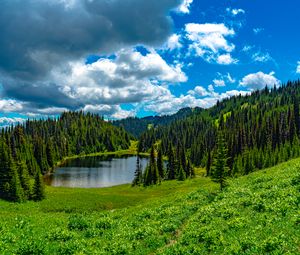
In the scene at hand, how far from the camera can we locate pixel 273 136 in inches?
5581

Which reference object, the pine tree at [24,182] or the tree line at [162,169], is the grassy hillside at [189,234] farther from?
the tree line at [162,169]

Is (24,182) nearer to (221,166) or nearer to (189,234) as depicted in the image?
(221,166)

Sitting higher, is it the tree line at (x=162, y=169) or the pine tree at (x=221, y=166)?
the pine tree at (x=221, y=166)

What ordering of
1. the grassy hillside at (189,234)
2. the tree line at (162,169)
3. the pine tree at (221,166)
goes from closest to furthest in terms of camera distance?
the grassy hillside at (189,234) < the pine tree at (221,166) < the tree line at (162,169)

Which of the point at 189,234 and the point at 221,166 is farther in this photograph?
the point at 221,166

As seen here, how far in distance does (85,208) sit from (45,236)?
3088 centimetres

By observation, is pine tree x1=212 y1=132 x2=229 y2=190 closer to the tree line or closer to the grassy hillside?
the grassy hillside

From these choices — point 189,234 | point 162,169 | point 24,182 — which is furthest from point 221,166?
point 162,169

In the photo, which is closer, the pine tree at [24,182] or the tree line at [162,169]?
the pine tree at [24,182]

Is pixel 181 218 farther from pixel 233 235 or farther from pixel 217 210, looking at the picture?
pixel 233 235

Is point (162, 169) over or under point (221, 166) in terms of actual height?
under

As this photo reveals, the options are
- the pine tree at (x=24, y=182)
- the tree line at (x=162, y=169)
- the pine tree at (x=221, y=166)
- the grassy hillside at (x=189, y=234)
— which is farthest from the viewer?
the tree line at (x=162, y=169)

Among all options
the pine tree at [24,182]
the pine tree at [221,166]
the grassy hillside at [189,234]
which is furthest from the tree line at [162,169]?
the grassy hillside at [189,234]

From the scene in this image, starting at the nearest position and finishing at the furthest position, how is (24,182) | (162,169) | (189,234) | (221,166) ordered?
1. (189,234)
2. (221,166)
3. (24,182)
4. (162,169)
